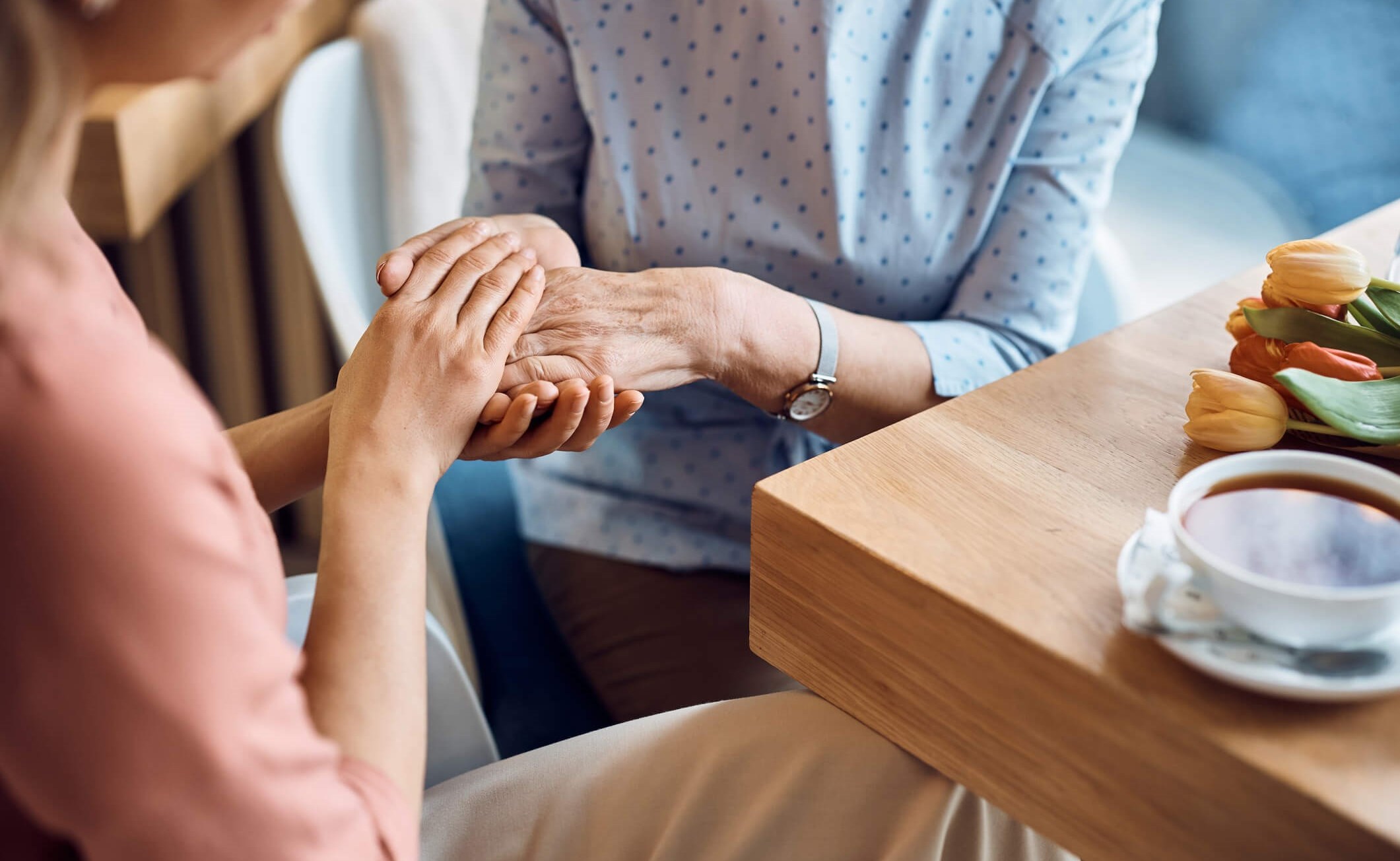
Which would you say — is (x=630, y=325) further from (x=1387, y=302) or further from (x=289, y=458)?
(x=1387, y=302)

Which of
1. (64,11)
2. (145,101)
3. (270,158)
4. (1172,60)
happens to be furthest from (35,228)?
(1172,60)

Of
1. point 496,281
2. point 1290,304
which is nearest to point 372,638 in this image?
point 496,281

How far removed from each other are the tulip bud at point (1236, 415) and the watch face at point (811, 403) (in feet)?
1.01

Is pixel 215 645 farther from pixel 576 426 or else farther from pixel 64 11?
pixel 576 426

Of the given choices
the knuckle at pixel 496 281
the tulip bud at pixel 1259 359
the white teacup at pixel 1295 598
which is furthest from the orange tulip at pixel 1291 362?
the knuckle at pixel 496 281

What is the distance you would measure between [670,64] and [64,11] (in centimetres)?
61

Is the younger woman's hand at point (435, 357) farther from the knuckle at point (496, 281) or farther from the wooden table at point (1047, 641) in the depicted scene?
the wooden table at point (1047, 641)

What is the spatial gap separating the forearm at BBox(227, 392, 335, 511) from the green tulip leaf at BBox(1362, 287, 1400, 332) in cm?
65

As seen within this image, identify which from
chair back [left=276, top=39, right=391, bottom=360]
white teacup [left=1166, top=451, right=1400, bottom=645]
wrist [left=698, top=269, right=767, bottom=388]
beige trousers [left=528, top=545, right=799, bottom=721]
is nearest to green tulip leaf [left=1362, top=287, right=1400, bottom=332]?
white teacup [left=1166, top=451, right=1400, bottom=645]

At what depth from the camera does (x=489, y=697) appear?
3.31 feet

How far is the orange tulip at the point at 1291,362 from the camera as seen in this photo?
57 cm

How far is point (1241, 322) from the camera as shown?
67cm

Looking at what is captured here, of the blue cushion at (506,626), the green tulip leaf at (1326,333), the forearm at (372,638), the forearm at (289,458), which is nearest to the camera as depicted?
the forearm at (372,638)

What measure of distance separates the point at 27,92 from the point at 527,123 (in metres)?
0.65
